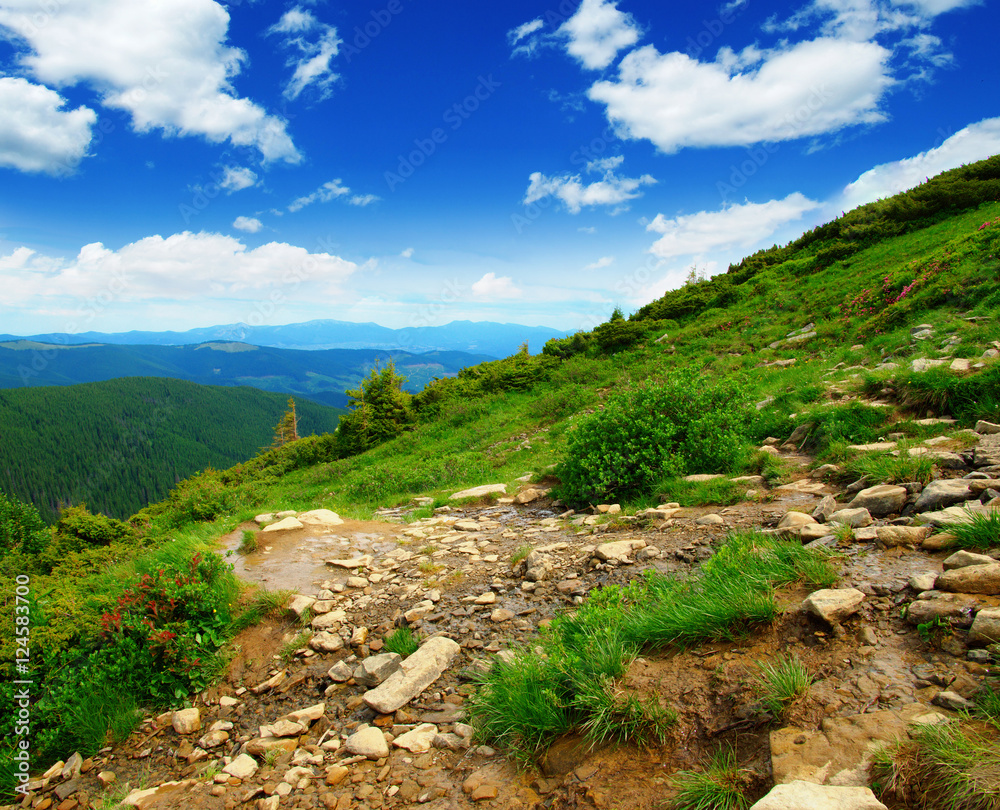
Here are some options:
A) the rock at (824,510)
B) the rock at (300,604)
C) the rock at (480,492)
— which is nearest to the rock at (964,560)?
the rock at (824,510)

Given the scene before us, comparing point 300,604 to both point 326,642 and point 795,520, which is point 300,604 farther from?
point 795,520

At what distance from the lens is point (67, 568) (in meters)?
8.38

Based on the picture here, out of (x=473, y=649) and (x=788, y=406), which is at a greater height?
(x=788, y=406)

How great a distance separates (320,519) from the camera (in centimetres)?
919

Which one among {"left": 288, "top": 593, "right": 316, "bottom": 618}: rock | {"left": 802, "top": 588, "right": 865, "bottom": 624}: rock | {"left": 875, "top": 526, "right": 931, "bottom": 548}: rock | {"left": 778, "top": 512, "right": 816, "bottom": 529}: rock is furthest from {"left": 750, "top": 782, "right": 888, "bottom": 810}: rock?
{"left": 288, "top": 593, "right": 316, "bottom": 618}: rock

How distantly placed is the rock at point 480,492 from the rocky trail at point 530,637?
355 cm

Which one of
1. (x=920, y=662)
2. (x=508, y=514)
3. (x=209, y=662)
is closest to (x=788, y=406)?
(x=508, y=514)

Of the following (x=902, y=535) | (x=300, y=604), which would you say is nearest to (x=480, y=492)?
(x=300, y=604)

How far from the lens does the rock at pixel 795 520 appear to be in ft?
16.4

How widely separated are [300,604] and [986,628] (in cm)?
611

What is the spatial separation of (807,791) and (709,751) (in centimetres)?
72

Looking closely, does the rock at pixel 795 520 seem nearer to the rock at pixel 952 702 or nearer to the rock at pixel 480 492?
the rock at pixel 952 702

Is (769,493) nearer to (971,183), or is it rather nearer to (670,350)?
(670,350)

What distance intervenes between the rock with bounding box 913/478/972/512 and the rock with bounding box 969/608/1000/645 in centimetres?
246
